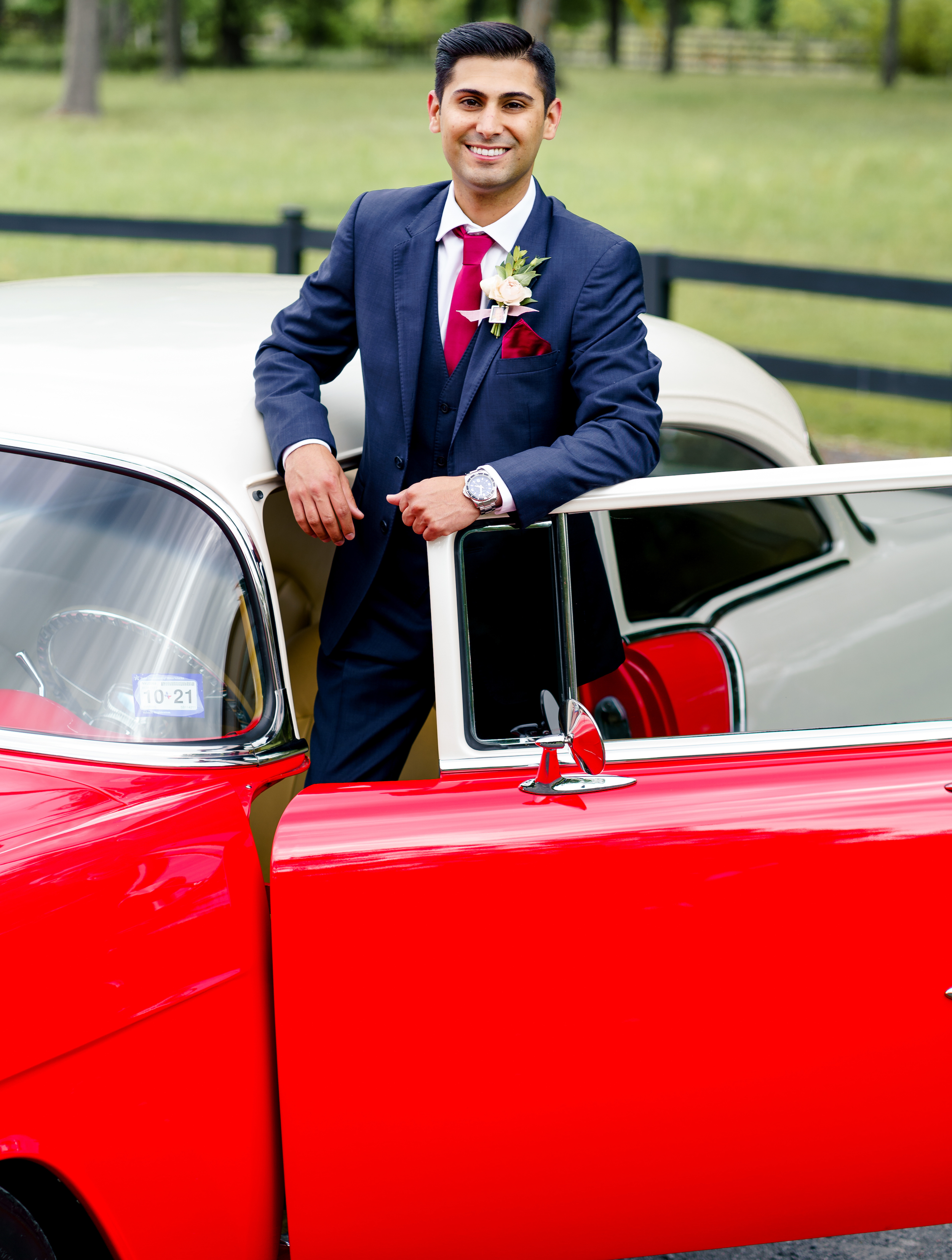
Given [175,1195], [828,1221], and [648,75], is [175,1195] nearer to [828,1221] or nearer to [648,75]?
[828,1221]

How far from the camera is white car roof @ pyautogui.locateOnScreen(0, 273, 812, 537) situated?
2.04m

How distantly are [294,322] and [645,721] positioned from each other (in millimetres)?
1106

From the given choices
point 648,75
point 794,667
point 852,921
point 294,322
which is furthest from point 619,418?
point 648,75

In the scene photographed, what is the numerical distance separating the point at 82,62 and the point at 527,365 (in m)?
29.6

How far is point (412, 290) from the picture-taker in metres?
2.17

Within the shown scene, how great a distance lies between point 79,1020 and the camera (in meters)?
1.60

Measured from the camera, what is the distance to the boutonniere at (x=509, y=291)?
2082mm

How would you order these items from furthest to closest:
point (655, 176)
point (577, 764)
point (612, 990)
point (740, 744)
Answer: point (655, 176), point (740, 744), point (577, 764), point (612, 990)

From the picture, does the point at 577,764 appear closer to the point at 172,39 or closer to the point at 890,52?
the point at 890,52

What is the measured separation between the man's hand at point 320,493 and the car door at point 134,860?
127mm

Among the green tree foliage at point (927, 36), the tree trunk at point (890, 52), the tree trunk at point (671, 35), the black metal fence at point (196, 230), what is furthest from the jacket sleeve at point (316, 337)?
the green tree foliage at point (927, 36)

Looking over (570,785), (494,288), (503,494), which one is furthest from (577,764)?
(494,288)

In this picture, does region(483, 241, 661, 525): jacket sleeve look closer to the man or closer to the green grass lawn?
the man

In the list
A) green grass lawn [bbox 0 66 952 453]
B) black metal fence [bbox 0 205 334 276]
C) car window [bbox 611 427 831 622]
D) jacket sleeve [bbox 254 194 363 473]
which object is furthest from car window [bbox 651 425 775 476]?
green grass lawn [bbox 0 66 952 453]
